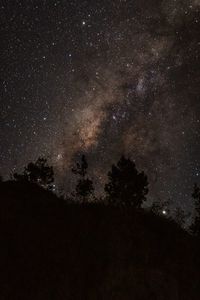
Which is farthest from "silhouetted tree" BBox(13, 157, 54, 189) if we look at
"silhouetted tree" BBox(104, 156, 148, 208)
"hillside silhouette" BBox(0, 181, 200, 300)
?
"hillside silhouette" BBox(0, 181, 200, 300)

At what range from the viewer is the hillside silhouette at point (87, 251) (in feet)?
88.9

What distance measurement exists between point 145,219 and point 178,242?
9.69 feet

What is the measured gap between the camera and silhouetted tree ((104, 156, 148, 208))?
62375 mm

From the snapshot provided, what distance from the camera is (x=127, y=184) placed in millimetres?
63906

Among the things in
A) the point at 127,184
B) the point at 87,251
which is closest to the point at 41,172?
the point at 127,184

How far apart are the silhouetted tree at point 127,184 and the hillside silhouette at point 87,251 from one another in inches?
1014

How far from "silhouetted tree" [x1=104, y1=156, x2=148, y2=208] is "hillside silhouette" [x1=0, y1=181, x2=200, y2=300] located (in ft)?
84.5

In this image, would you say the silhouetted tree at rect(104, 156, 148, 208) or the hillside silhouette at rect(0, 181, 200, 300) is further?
the silhouetted tree at rect(104, 156, 148, 208)

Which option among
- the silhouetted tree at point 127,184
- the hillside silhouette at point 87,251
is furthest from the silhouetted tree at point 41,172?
the hillside silhouette at point 87,251

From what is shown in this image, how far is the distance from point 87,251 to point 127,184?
111 ft

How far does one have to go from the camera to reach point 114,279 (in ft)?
96.5

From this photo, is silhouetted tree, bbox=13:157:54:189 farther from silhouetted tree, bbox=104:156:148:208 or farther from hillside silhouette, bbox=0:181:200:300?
hillside silhouette, bbox=0:181:200:300

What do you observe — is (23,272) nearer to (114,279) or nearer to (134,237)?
(114,279)

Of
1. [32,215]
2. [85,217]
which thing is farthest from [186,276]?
[32,215]
